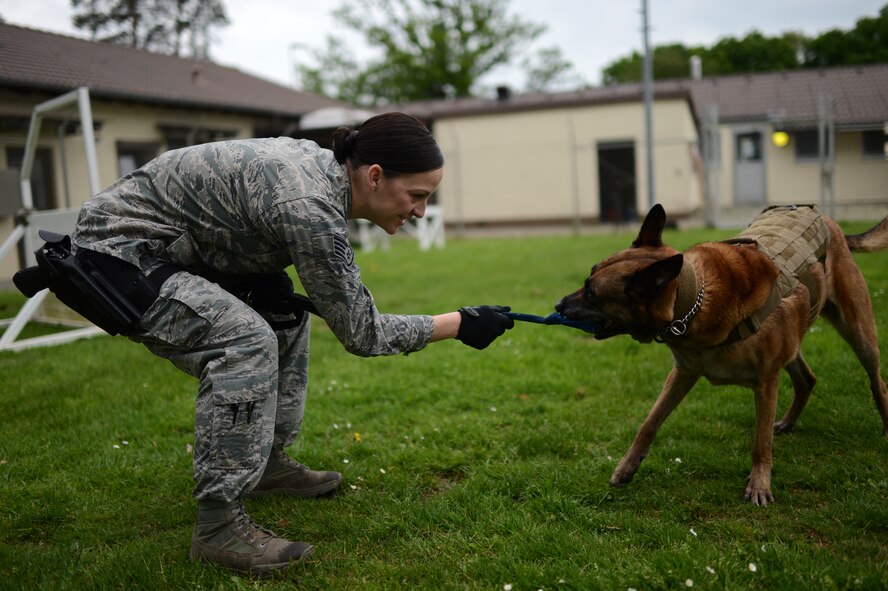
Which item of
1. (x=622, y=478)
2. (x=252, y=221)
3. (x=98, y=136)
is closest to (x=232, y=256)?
(x=252, y=221)

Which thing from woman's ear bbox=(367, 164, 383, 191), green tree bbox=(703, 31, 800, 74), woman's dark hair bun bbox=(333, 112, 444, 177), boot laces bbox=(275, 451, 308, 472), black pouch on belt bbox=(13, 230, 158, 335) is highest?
green tree bbox=(703, 31, 800, 74)

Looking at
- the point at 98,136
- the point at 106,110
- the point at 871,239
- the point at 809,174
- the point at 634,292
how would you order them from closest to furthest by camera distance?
the point at 634,292 → the point at 871,239 → the point at 98,136 → the point at 106,110 → the point at 809,174

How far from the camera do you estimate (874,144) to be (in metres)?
17.3

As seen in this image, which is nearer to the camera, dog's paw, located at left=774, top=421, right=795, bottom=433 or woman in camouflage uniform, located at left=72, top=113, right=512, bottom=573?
woman in camouflage uniform, located at left=72, top=113, right=512, bottom=573

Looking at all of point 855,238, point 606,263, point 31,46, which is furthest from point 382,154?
point 31,46

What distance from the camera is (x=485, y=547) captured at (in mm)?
2766

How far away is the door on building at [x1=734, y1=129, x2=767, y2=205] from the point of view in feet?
85.3

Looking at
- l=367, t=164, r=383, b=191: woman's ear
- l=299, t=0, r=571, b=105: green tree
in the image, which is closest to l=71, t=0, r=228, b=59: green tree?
l=299, t=0, r=571, b=105: green tree

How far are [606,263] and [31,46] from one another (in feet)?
45.3

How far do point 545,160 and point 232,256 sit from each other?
2118cm

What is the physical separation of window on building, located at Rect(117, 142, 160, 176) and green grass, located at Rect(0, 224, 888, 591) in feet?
29.9

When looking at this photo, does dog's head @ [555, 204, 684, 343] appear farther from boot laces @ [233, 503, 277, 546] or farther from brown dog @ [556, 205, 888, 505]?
boot laces @ [233, 503, 277, 546]

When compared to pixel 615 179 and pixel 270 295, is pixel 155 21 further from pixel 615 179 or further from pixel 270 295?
pixel 270 295

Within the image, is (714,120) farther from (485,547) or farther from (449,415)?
Answer: (485,547)
